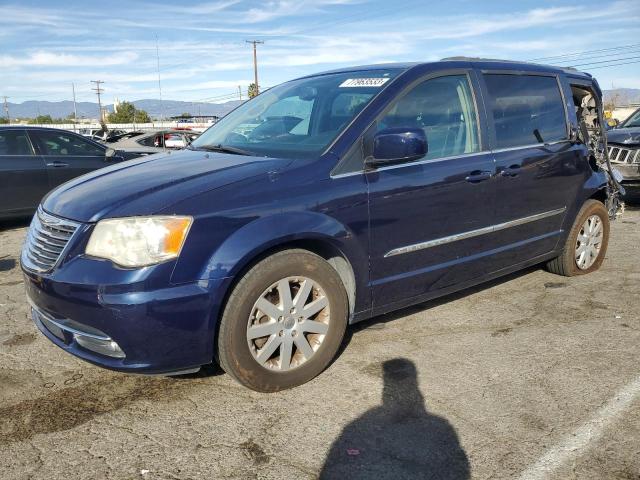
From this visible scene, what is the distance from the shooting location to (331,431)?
2.75 metres

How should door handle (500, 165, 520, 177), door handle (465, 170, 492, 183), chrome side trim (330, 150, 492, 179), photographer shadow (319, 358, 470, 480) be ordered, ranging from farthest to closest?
door handle (500, 165, 520, 177), door handle (465, 170, 492, 183), chrome side trim (330, 150, 492, 179), photographer shadow (319, 358, 470, 480)

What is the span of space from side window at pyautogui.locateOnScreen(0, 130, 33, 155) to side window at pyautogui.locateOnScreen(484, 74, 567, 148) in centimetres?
642

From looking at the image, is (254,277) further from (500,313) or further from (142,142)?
(142,142)

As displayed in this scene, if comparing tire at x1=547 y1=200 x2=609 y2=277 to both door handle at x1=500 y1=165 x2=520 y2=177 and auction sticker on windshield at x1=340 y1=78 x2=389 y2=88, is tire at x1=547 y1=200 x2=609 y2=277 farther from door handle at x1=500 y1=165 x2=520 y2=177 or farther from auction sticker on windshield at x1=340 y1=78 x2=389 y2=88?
auction sticker on windshield at x1=340 y1=78 x2=389 y2=88

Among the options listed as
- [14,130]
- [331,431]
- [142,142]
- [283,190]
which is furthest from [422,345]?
[142,142]

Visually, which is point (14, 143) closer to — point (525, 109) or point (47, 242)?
point (47, 242)

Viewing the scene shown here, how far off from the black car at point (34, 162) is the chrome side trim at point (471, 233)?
5.70m

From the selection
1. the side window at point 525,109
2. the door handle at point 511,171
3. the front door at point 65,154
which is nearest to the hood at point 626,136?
the side window at point 525,109

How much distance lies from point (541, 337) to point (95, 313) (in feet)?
9.32

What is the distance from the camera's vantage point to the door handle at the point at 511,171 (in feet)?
13.4

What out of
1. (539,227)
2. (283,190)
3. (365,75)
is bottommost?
(539,227)

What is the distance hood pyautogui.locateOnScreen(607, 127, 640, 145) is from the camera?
28.2 ft

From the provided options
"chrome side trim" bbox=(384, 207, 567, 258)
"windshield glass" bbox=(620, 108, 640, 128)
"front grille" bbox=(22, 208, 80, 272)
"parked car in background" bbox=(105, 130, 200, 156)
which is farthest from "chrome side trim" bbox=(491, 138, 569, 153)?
"parked car in background" bbox=(105, 130, 200, 156)

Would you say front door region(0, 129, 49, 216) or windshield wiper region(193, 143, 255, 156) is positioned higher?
windshield wiper region(193, 143, 255, 156)
